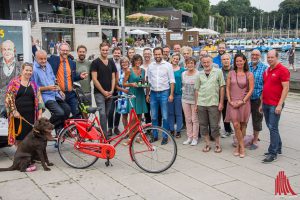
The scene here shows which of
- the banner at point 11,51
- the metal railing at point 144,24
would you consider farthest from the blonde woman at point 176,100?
the metal railing at point 144,24

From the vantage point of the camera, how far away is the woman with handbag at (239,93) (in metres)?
6.07

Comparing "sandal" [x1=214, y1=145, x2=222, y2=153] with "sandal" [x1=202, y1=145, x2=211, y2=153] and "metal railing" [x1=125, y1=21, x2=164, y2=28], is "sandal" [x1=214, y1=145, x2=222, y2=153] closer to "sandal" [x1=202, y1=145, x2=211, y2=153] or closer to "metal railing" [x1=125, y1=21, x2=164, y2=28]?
"sandal" [x1=202, y1=145, x2=211, y2=153]

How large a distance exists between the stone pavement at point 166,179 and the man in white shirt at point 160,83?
1040 millimetres

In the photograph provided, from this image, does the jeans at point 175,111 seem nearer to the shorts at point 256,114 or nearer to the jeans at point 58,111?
the shorts at point 256,114

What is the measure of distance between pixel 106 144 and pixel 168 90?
6.40 ft

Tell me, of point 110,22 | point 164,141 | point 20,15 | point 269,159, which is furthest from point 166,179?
point 110,22

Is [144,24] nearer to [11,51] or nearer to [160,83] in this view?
[160,83]

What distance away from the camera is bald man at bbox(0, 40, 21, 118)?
20.5 ft

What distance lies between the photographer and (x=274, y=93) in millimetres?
5723

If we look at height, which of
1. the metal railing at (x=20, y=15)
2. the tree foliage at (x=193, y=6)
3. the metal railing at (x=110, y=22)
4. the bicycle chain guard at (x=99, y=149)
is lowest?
the bicycle chain guard at (x=99, y=149)

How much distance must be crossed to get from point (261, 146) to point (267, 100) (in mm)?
1316

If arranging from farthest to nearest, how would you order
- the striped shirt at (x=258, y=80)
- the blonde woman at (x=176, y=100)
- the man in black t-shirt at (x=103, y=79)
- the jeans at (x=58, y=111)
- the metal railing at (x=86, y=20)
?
the metal railing at (x=86, y=20) < the blonde woman at (x=176, y=100) < the man in black t-shirt at (x=103, y=79) < the striped shirt at (x=258, y=80) < the jeans at (x=58, y=111)

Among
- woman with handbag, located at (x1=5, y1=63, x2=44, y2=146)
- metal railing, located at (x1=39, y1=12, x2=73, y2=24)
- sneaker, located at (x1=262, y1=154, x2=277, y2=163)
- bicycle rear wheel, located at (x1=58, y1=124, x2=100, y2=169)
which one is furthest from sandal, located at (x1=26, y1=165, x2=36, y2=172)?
metal railing, located at (x1=39, y1=12, x2=73, y2=24)

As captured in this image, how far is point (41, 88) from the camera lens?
20.3ft
